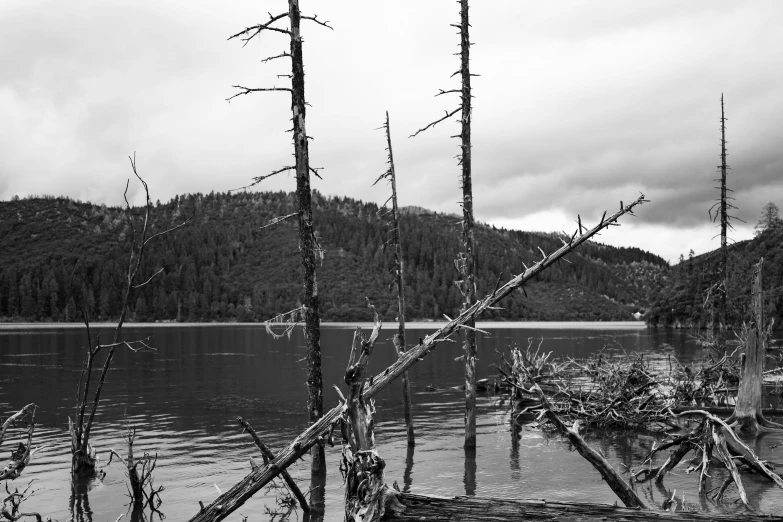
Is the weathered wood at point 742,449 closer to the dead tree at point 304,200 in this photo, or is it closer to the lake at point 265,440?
the lake at point 265,440

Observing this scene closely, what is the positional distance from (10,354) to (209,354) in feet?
58.7

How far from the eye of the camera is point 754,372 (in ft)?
56.1

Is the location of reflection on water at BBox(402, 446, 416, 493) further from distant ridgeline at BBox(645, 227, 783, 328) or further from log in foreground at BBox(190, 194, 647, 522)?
distant ridgeline at BBox(645, 227, 783, 328)

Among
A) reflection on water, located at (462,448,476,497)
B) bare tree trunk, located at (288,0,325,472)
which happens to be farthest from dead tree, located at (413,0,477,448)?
bare tree trunk, located at (288,0,325,472)

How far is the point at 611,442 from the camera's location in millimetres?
19891

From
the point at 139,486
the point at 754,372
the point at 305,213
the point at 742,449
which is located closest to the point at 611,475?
the point at 742,449

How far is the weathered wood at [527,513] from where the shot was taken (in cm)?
567

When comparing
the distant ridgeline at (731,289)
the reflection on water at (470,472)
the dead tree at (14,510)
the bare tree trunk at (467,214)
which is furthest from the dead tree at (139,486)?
the distant ridgeline at (731,289)

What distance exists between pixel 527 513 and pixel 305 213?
926 centimetres

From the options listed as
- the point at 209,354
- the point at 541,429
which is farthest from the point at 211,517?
the point at 209,354

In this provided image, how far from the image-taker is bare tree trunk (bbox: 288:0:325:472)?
1355cm

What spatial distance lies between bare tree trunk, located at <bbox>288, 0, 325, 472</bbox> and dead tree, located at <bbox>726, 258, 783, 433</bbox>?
461 inches

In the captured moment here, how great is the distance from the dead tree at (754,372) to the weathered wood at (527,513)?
12.7m

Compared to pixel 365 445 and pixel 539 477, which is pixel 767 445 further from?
pixel 365 445
